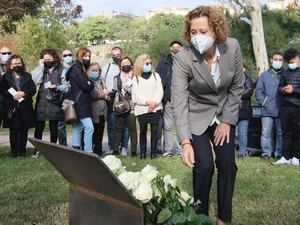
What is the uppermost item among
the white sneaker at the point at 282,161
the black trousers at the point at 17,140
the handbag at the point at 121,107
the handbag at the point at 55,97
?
the handbag at the point at 55,97

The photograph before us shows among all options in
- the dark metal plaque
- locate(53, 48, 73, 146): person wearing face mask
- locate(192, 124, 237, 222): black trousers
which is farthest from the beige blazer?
locate(53, 48, 73, 146): person wearing face mask

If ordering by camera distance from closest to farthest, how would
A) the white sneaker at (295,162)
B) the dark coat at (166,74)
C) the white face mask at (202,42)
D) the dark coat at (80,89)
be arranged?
the white face mask at (202,42) → the white sneaker at (295,162) → the dark coat at (80,89) → the dark coat at (166,74)

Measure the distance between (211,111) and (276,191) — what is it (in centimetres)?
244

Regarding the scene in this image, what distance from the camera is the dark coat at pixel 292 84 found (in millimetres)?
9008

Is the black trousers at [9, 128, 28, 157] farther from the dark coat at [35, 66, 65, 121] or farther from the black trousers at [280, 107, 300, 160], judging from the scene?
the black trousers at [280, 107, 300, 160]

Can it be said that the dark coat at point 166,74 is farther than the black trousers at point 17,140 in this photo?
Yes

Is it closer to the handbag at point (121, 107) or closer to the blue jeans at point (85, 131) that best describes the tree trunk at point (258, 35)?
the handbag at point (121, 107)

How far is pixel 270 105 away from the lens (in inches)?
381

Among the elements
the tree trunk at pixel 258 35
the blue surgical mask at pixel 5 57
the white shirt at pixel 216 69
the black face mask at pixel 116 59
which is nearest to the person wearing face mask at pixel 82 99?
the black face mask at pixel 116 59

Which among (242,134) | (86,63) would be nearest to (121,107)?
(86,63)

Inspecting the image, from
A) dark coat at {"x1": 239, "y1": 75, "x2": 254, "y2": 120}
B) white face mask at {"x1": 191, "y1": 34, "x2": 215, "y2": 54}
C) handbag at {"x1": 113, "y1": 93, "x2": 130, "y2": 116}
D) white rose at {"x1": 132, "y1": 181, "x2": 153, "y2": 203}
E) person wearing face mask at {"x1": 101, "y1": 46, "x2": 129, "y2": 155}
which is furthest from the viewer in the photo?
person wearing face mask at {"x1": 101, "y1": 46, "x2": 129, "y2": 155}

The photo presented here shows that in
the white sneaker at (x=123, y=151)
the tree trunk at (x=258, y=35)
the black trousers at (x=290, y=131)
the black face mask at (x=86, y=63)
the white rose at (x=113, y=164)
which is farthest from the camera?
the tree trunk at (x=258, y=35)

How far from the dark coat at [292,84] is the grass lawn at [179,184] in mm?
1079

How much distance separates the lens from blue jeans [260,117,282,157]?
980cm
